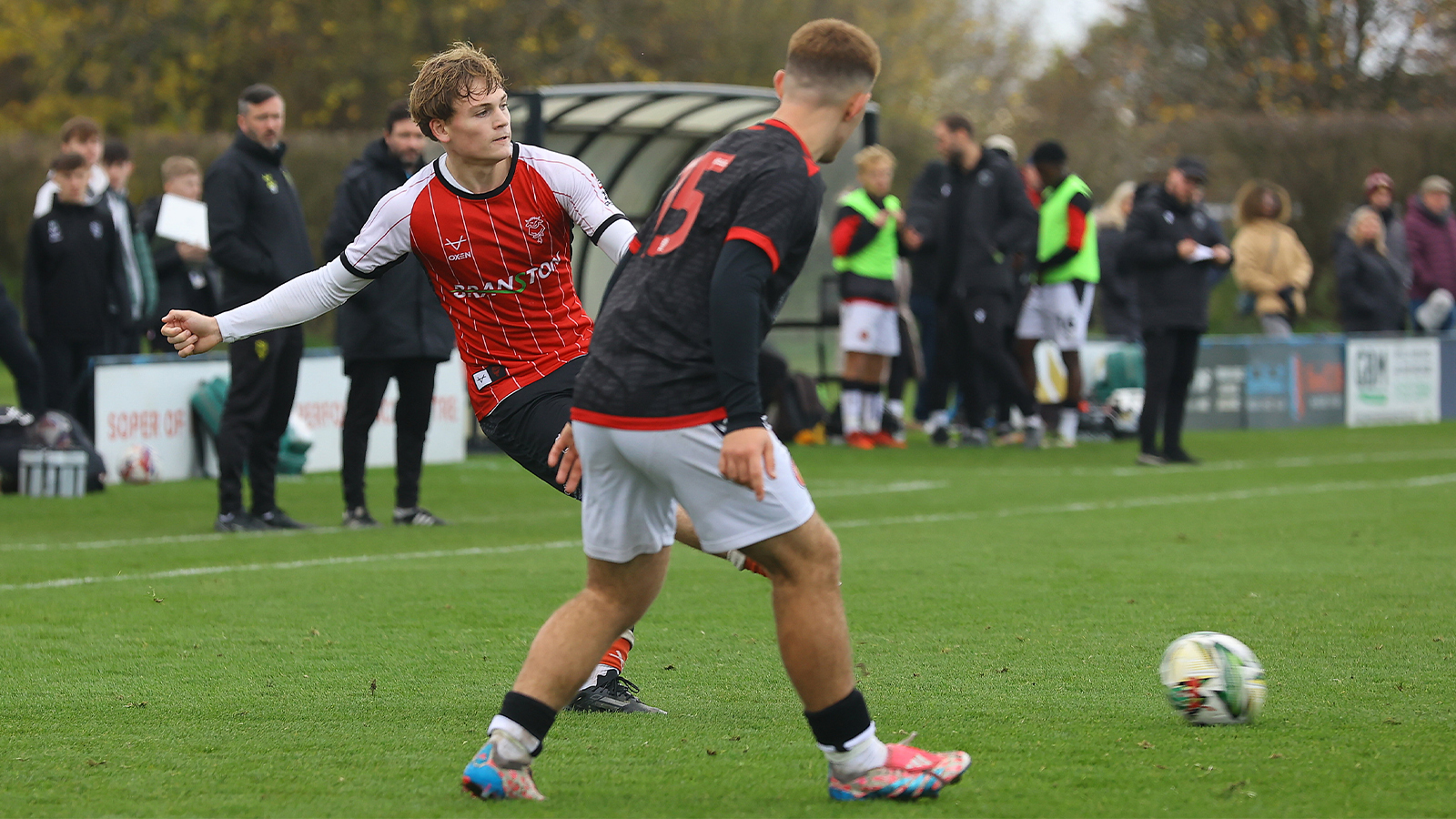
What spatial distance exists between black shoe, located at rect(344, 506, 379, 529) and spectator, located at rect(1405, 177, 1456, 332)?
12.8 metres

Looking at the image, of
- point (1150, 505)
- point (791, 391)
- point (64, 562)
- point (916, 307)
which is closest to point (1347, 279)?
point (916, 307)

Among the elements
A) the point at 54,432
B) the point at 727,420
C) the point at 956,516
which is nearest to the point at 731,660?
the point at 727,420

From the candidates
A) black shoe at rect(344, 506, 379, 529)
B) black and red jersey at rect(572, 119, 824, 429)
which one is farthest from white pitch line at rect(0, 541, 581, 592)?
black and red jersey at rect(572, 119, 824, 429)

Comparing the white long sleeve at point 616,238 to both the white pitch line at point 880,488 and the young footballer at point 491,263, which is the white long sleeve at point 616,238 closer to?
the young footballer at point 491,263

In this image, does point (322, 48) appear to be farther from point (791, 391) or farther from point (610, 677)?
point (610, 677)

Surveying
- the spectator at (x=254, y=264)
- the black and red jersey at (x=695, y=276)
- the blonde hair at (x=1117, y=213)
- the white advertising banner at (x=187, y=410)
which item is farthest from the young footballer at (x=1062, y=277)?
the black and red jersey at (x=695, y=276)

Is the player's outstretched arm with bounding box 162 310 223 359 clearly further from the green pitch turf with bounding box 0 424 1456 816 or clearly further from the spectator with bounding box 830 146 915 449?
the spectator with bounding box 830 146 915 449

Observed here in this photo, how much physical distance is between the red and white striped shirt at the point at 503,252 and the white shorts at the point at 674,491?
126cm

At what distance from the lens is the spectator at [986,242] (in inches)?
549

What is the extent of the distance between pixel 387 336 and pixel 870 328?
5987 millimetres

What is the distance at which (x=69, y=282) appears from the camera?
39.0 feet

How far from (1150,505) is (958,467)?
273cm

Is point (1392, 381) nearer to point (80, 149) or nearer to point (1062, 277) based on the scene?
point (1062, 277)

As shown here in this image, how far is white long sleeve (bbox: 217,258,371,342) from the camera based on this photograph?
4.85 m
